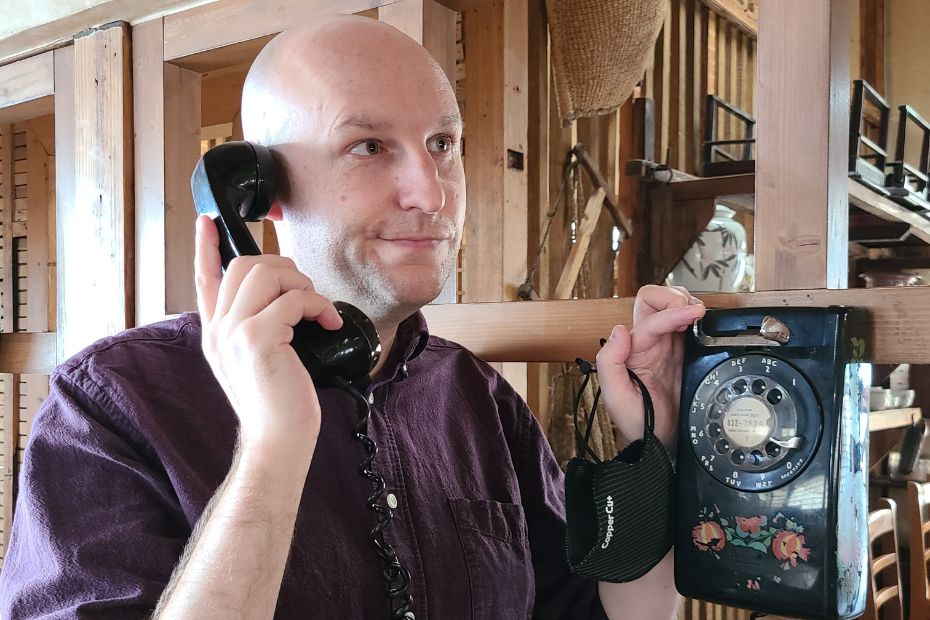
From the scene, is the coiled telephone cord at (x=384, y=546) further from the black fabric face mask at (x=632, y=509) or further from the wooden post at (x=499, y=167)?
the wooden post at (x=499, y=167)

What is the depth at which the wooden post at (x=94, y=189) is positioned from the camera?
1.59 meters

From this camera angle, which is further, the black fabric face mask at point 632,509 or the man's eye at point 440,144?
the man's eye at point 440,144

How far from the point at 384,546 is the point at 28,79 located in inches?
53.6

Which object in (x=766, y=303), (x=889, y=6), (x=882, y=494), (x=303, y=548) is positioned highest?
(x=889, y=6)

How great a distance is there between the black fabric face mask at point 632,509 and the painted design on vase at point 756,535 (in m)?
0.06

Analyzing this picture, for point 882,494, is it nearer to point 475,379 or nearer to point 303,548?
point 475,379

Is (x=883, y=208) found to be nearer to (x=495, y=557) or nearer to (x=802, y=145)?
(x=802, y=145)

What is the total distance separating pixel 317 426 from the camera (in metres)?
0.78

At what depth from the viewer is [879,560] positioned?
2.77 m

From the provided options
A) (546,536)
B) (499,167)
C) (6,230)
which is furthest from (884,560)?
(6,230)

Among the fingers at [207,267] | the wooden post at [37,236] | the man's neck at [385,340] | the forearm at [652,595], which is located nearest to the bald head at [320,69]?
the fingers at [207,267]

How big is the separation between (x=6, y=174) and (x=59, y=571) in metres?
2.91

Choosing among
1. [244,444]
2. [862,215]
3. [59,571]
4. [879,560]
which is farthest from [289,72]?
[862,215]

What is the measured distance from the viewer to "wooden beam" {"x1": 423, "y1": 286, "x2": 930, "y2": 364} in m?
0.84
